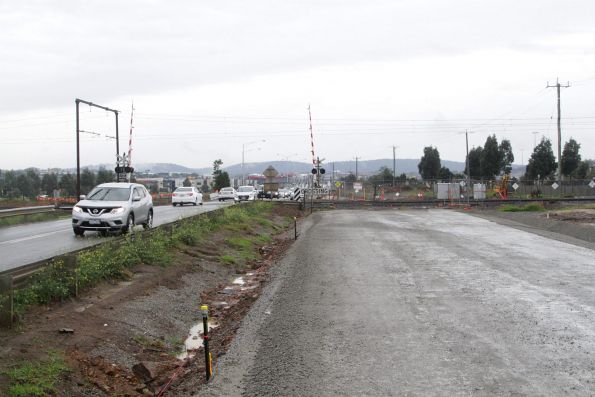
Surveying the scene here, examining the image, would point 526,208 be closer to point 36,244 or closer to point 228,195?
point 228,195

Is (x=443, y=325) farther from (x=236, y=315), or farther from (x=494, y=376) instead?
(x=236, y=315)

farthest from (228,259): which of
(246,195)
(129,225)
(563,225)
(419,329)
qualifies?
(246,195)

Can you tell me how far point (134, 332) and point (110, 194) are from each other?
11.7 meters

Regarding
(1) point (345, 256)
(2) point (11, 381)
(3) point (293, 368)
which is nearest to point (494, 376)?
(3) point (293, 368)

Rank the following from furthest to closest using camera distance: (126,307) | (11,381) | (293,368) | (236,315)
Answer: (236,315) → (126,307) → (293,368) → (11,381)

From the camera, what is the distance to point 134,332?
8.99 m

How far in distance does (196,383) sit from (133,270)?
625 centimetres

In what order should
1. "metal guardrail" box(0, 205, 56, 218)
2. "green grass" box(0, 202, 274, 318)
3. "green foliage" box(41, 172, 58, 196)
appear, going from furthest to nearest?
"green foliage" box(41, 172, 58, 196)
"metal guardrail" box(0, 205, 56, 218)
"green grass" box(0, 202, 274, 318)

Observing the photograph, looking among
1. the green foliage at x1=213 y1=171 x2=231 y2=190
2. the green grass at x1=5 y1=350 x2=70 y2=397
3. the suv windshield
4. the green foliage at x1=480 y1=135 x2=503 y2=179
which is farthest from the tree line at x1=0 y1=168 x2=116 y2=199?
the green foliage at x1=480 y1=135 x2=503 y2=179

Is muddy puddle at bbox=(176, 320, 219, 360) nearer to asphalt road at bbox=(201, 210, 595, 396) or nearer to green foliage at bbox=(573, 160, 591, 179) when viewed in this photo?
asphalt road at bbox=(201, 210, 595, 396)

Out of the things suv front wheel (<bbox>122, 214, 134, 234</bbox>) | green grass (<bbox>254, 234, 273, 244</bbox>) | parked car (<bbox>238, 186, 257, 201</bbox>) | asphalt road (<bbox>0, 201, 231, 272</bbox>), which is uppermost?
parked car (<bbox>238, 186, 257, 201</bbox>)

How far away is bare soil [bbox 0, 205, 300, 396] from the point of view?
692 centimetres

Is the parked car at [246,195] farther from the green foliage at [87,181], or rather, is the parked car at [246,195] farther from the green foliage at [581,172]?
the green foliage at [581,172]

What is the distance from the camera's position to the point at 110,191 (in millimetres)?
20062
